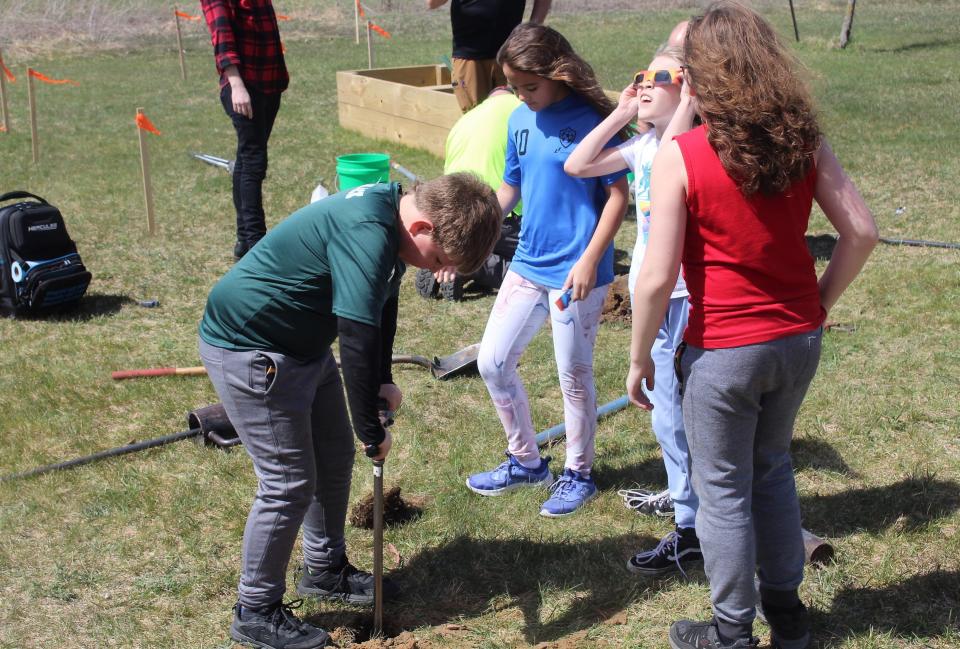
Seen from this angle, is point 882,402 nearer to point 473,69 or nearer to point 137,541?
point 137,541

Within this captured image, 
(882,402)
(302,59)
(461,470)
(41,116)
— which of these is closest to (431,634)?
(461,470)

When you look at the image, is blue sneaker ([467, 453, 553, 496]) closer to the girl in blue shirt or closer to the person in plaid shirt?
the girl in blue shirt

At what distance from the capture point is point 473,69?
7.48 meters

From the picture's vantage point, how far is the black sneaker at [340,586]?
342cm

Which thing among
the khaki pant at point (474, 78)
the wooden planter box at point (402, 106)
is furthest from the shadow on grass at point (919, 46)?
the khaki pant at point (474, 78)

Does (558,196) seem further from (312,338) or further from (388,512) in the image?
(388,512)

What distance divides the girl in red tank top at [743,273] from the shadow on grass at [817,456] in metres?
1.42

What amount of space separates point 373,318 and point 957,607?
224 cm

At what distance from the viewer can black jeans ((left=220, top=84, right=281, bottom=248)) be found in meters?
6.75

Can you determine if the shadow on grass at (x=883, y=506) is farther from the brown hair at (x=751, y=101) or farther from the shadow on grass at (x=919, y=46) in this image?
the shadow on grass at (x=919, y=46)

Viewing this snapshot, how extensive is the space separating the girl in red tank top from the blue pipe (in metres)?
1.79

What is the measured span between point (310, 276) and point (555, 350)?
4.39ft

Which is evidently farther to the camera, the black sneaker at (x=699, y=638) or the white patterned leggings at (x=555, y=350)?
the white patterned leggings at (x=555, y=350)

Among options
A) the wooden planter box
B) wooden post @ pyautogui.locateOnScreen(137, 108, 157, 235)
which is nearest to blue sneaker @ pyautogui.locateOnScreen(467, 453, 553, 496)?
wooden post @ pyautogui.locateOnScreen(137, 108, 157, 235)
